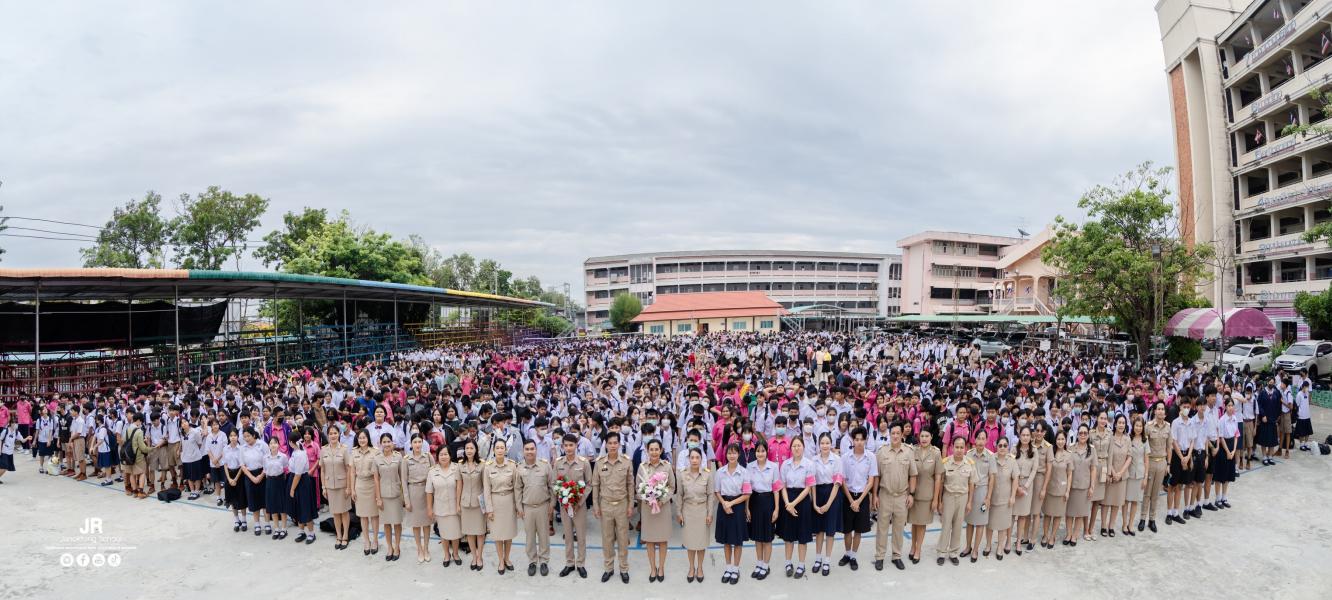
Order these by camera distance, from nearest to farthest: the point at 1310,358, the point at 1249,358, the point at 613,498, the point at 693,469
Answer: the point at 693,469 < the point at 613,498 < the point at 1310,358 < the point at 1249,358

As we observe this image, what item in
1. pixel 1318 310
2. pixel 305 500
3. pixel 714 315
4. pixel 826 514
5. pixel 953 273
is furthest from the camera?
pixel 953 273

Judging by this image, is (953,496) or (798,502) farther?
(953,496)

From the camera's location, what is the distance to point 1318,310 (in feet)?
66.4

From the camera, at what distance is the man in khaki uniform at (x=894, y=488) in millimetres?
6043

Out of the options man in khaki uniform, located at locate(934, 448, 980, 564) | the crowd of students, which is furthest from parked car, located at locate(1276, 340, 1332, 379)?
man in khaki uniform, located at locate(934, 448, 980, 564)

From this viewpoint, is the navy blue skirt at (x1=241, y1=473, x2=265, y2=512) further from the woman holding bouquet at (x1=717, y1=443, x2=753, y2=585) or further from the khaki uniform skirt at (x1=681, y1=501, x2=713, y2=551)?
the woman holding bouquet at (x1=717, y1=443, x2=753, y2=585)

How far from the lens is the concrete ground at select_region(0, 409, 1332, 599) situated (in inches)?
227

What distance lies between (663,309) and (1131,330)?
2839 cm

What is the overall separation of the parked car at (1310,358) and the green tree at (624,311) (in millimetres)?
37511

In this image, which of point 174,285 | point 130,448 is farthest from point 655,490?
point 174,285

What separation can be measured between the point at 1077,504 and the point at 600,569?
483cm

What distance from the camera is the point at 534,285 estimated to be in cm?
7044

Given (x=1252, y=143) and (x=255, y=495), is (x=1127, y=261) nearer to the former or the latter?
(x=1252, y=143)

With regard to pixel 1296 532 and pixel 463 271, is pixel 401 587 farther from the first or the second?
pixel 463 271
